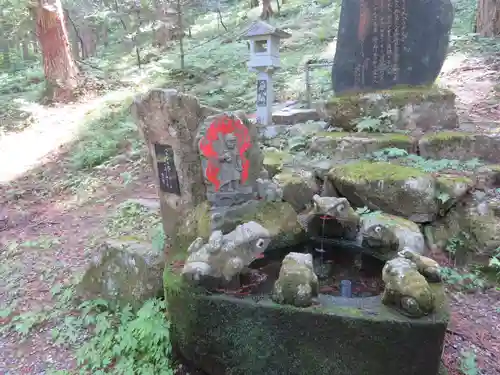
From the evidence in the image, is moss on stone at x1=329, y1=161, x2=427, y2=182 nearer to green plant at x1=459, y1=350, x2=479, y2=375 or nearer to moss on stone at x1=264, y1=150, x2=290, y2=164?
moss on stone at x1=264, y1=150, x2=290, y2=164

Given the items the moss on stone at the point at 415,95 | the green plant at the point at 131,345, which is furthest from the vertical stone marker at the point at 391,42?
the green plant at the point at 131,345

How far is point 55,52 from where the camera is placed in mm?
12125

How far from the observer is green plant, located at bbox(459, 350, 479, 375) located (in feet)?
11.0

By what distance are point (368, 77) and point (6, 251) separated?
24.1 feet

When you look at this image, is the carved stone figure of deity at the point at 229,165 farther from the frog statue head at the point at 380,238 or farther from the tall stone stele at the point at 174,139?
the frog statue head at the point at 380,238

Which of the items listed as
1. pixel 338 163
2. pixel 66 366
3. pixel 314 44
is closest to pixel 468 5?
pixel 314 44

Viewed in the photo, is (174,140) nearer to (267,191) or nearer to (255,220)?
(267,191)

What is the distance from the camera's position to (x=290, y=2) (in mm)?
21484

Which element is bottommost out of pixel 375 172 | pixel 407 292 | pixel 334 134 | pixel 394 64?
pixel 407 292

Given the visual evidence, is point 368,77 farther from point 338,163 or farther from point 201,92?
point 201,92

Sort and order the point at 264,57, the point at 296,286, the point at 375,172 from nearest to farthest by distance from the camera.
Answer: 1. the point at 296,286
2. the point at 375,172
3. the point at 264,57

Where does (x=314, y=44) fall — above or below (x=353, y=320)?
above

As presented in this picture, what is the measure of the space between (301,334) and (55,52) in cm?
1242

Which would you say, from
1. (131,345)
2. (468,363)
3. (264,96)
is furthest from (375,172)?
(264,96)
